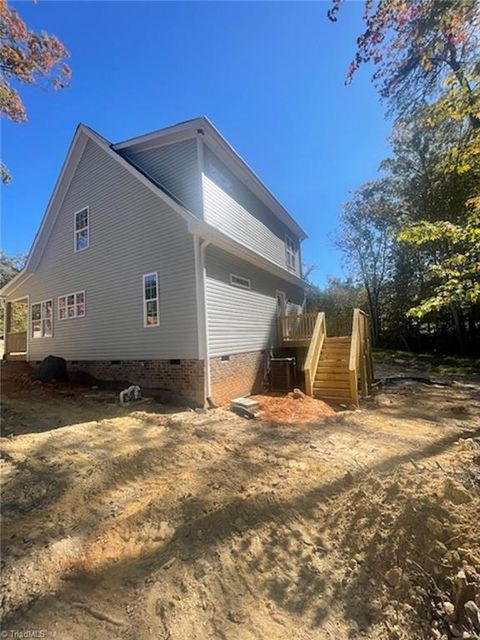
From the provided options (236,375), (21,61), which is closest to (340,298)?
(236,375)

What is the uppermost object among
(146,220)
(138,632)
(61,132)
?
(61,132)

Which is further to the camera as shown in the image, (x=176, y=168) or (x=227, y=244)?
(x=176, y=168)

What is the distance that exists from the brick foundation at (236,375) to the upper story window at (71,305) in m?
5.82

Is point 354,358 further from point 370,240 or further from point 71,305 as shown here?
point 370,240

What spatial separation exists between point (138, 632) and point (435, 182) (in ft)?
76.2

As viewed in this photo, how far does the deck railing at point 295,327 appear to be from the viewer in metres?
12.4

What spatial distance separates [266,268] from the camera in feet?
37.8

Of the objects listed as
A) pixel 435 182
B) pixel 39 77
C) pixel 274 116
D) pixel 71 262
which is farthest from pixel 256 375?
pixel 435 182

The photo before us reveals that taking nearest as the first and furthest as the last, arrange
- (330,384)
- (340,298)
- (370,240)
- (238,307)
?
1. (330,384)
2. (238,307)
3. (370,240)
4. (340,298)

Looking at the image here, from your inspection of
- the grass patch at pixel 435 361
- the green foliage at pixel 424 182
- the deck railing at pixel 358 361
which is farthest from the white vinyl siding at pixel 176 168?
the grass patch at pixel 435 361

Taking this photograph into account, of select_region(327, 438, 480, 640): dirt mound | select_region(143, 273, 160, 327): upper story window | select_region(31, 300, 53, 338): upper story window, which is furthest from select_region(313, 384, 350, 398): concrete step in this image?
select_region(31, 300, 53, 338): upper story window

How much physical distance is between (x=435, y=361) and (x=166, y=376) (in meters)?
17.0

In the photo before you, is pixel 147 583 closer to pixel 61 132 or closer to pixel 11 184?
pixel 11 184

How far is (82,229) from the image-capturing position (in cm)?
1132
